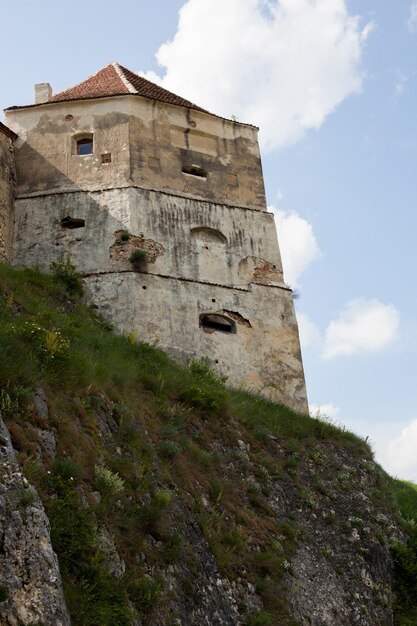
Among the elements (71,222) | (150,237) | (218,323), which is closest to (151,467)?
(218,323)

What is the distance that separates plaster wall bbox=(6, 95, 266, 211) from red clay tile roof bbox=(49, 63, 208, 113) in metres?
0.31

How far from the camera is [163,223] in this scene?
2234cm

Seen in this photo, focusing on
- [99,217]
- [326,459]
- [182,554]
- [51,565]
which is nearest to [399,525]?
[326,459]

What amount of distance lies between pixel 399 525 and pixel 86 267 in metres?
10.9

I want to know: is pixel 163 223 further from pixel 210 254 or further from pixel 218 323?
pixel 218 323

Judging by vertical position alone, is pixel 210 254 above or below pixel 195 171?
Result: below

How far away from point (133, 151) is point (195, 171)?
2082 mm

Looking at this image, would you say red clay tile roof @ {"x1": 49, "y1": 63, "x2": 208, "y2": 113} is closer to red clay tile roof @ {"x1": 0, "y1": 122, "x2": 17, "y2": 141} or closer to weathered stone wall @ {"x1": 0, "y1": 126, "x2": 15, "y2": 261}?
red clay tile roof @ {"x1": 0, "y1": 122, "x2": 17, "y2": 141}

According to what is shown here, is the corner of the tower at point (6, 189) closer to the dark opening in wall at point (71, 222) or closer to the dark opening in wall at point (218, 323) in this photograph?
the dark opening in wall at point (71, 222)

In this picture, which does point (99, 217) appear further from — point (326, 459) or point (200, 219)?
point (326, 459)

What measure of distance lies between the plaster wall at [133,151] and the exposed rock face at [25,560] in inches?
598

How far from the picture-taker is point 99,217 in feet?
73.0

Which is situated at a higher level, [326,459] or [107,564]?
[326,459]

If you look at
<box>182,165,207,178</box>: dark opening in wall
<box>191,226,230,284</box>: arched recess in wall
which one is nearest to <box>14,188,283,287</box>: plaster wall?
<box>191,226,230,284</box>: arched recess in wall
